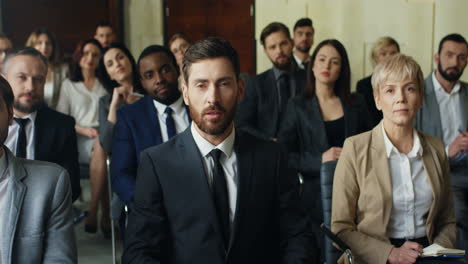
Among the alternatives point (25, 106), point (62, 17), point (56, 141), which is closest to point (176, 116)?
A: point (56, 141)

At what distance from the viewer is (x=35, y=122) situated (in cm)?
307

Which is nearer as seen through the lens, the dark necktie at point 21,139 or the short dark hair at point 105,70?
the dark necktie at point 21,139

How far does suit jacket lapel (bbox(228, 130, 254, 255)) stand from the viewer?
194 cm

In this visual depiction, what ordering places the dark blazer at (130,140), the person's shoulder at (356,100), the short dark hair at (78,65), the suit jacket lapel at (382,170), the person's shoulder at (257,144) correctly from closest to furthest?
the person's shoulder at (257,144)
the suit jacket lapel at (382,170)
the dark blazer at (130,140)
the person's shoulder at (356,100)
the short dark hair at (78,65)

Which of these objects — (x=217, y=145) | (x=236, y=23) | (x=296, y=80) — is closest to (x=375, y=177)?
(x=217, y=145)

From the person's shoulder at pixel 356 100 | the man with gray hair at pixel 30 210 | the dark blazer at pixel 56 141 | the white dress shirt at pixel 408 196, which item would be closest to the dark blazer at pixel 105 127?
the dark blazer at pixel 56 141

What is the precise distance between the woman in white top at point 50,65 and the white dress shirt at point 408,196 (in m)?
3.54

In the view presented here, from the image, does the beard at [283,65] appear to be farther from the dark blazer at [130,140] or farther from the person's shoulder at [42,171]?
the person's shoulder at [42,171]

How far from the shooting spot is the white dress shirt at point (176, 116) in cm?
315

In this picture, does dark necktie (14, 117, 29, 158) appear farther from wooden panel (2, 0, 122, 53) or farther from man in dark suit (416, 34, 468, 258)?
wooden panel (2, 0, 122, 53)

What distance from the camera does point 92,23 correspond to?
7180 millimetres

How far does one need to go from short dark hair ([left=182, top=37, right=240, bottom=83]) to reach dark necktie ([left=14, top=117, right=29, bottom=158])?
141 cm

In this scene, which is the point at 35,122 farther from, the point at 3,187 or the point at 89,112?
the point at 89,112

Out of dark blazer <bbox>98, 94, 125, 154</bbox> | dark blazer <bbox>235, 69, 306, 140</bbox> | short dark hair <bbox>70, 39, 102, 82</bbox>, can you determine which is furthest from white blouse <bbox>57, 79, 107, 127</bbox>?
dark blazer <bbox>235, 69, 306, 140</bbox>
